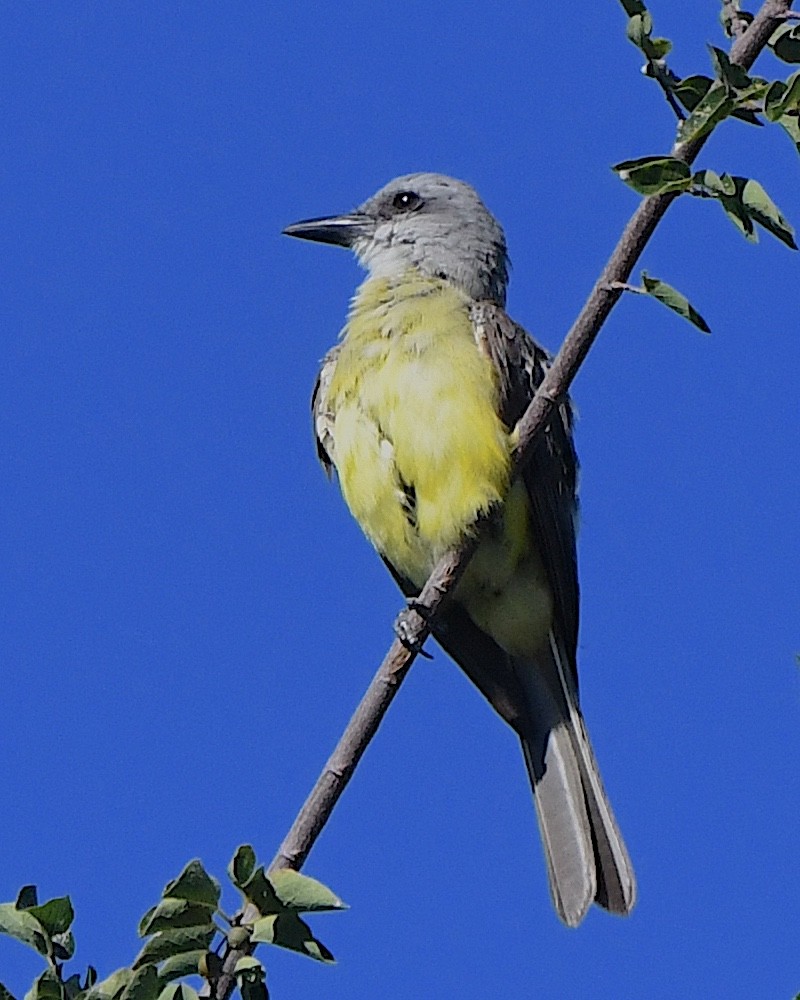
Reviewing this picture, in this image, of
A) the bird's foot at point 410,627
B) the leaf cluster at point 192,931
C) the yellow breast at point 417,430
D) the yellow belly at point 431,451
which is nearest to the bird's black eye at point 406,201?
the yellow belly at point 431,451

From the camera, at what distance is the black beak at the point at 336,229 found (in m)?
7.26

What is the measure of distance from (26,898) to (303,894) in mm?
461

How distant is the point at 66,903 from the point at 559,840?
3.33m

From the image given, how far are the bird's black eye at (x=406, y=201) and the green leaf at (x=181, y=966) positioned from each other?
4.93 metres

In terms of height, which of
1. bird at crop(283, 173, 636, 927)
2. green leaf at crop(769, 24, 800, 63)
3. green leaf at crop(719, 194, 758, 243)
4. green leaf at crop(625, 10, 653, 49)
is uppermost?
bird at crop(283, 173, 636, 927)

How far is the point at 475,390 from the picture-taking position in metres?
5.54

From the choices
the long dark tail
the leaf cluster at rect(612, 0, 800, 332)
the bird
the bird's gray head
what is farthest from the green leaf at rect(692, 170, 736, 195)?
the bird's gray head

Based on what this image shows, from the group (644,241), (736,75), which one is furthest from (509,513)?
(736,75)

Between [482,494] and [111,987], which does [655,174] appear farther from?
[482,494]

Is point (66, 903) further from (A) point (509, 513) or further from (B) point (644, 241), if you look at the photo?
(A) point (509, 513)

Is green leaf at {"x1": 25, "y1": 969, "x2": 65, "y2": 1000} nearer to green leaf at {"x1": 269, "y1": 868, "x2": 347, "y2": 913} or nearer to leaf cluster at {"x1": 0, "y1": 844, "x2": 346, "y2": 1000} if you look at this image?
leaf cluster at {"x1": 0, "y1": 844, "x2": 346, "y2": 1000}

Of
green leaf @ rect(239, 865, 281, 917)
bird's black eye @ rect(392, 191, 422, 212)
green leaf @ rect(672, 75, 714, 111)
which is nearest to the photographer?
green leaf @ rect(239, 865, 281, 917)

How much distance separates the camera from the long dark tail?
550 centimetres

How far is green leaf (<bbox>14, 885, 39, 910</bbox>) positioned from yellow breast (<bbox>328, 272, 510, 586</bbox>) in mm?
2825
